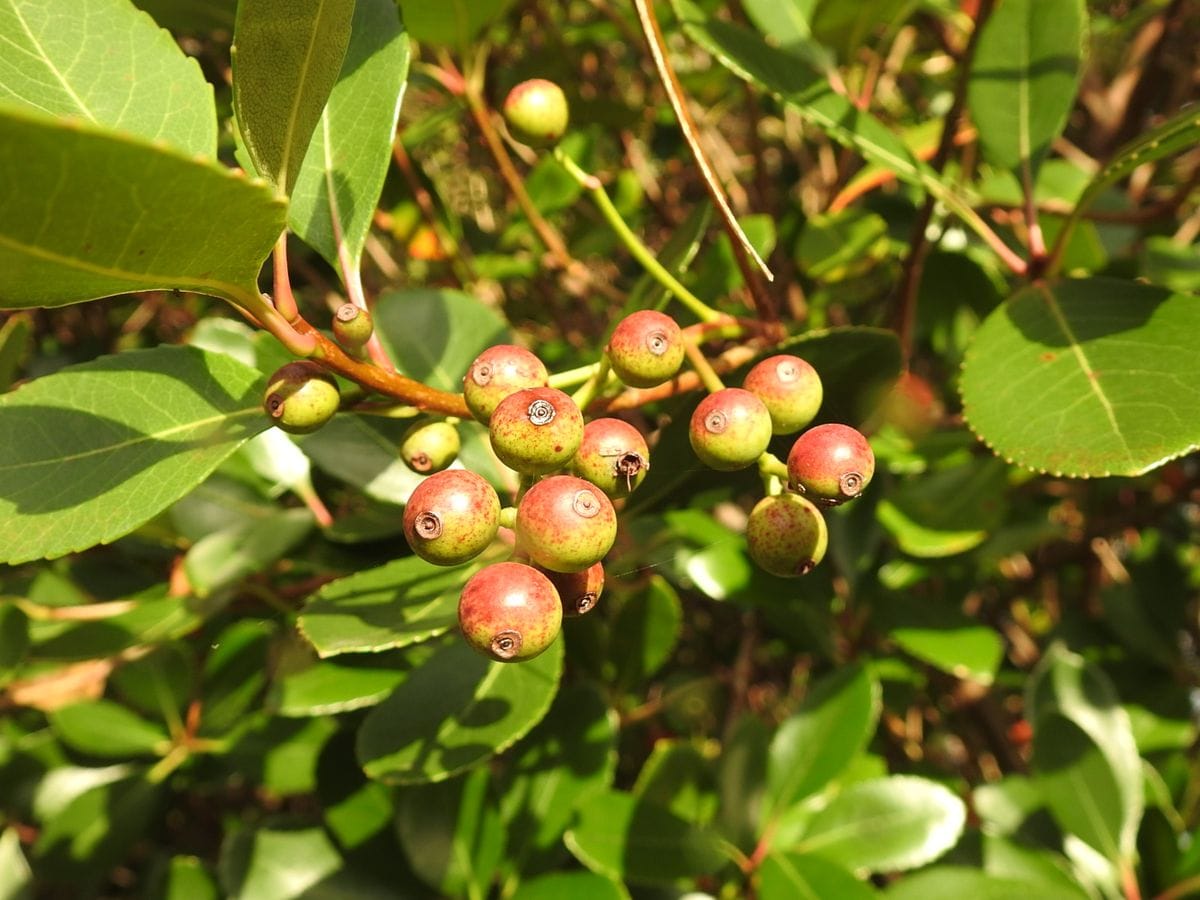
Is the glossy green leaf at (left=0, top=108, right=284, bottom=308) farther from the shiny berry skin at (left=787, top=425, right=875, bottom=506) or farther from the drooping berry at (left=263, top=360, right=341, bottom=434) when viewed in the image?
the shiny berry skin at (left=787, top=425, right=875, bottom=506)

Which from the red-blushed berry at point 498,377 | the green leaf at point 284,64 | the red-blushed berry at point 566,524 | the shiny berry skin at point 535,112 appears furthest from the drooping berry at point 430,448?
the shiny berry skin at point 535,112

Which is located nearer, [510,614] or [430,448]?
[510,614]

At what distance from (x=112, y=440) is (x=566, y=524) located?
1.59 ft

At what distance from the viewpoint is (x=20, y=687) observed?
5.73ft

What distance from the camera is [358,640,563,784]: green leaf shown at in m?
1.20

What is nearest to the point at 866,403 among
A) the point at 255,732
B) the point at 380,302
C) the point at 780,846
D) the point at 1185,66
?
the point at 380,302

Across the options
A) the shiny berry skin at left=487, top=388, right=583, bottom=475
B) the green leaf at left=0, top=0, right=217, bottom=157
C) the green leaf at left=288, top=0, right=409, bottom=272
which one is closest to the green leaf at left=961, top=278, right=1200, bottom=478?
the shiny berry skin at left=487, top=388, right=583, bottom=475

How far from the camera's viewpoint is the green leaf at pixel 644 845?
1449 mm

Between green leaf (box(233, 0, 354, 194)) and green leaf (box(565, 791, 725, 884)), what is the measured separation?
1.11 m

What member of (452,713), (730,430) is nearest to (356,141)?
(730,430)

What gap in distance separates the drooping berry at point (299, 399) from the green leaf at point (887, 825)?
109 cm

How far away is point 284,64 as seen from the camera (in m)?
0.82

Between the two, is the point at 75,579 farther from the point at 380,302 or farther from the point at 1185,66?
the point at 1185,66

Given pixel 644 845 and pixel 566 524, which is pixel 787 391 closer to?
pixel 566 524
